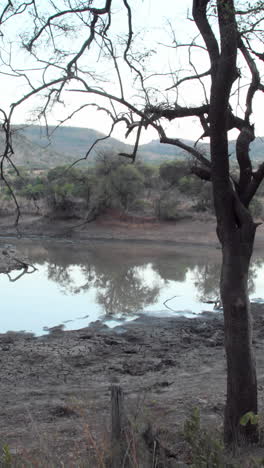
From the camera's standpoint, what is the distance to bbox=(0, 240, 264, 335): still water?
41.5ft

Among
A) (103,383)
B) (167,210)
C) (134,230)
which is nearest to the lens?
(103,383)

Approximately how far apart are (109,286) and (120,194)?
18007 millimetres

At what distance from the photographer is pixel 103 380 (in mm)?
7262

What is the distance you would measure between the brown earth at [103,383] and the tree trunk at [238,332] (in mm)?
430

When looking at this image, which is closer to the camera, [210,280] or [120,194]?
[210,280]

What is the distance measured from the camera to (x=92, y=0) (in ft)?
16.4

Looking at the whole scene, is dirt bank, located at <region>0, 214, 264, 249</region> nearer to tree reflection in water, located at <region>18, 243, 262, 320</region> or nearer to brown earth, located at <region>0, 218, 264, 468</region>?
tree reflection in water, located at <region>18, 243, 262, 320</region>

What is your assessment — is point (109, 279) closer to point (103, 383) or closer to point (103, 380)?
point (103, 380)

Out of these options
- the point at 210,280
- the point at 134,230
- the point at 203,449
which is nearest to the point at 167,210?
the point at 134,230

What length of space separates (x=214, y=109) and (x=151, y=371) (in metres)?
4.83

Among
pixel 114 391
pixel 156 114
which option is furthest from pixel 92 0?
pixel 114 391

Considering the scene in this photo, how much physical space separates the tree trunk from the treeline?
1162 inches

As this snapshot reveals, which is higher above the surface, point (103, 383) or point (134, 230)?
point (103, 383)

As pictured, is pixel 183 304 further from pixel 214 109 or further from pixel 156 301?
pixel 214 109
